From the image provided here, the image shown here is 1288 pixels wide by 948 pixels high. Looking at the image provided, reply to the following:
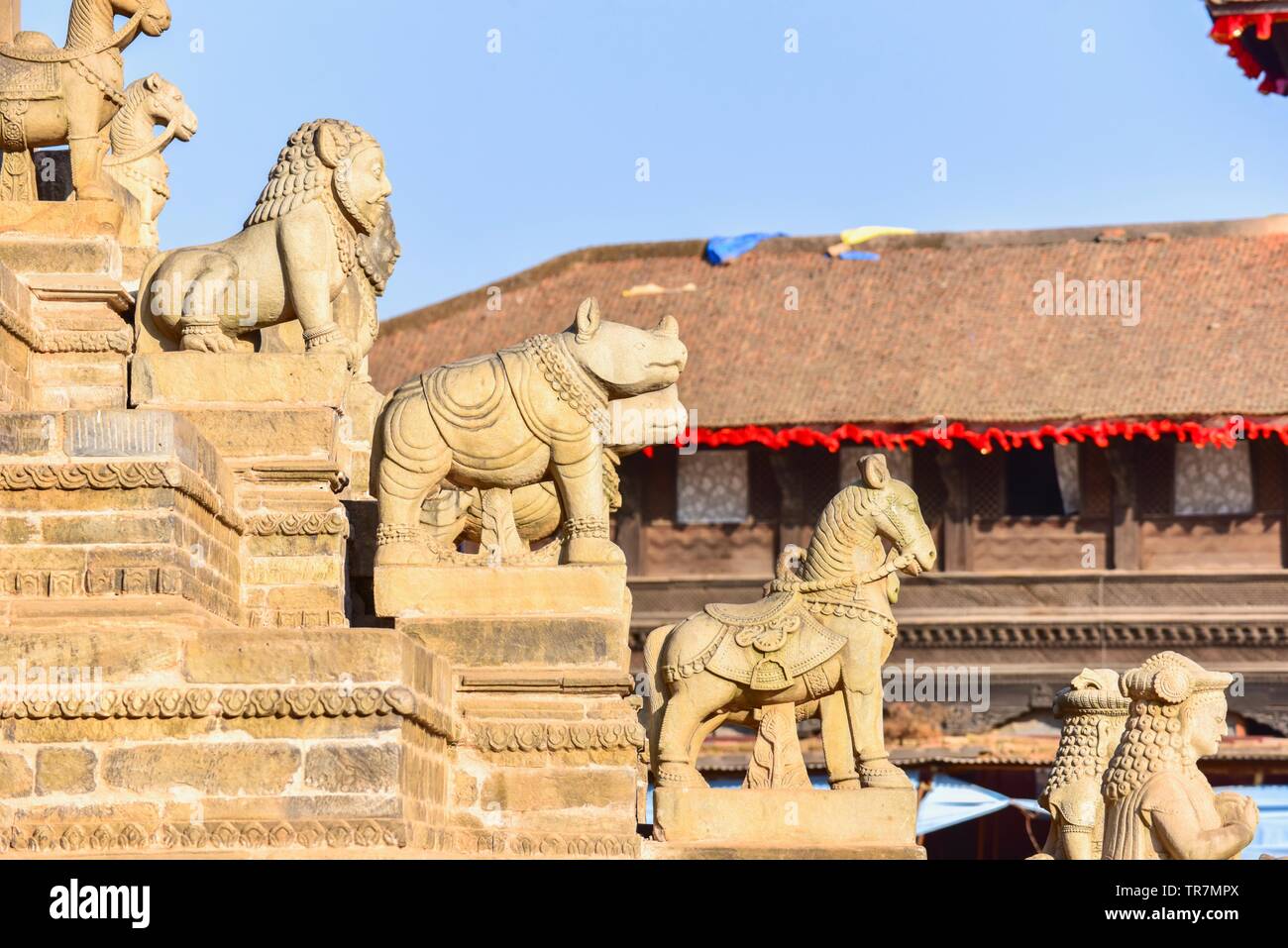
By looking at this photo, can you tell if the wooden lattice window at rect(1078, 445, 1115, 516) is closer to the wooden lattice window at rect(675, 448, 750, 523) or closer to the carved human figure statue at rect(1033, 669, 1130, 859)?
the wooden lattice window at rect(675, 448, 750, 523)

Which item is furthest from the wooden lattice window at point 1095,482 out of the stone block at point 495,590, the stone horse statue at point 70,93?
the stone block at point 495,590

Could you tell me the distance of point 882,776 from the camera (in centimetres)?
1320

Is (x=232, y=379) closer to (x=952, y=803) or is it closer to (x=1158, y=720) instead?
(x=1158, y=720)

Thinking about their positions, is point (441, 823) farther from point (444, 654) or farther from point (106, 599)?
point (106, 599)

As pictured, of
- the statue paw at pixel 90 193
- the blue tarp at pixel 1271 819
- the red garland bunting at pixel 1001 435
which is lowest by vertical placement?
the blue tarp at pixel 1271 819

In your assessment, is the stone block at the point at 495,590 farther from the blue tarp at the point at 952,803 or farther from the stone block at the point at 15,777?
the blue tarp at the point at 952,803

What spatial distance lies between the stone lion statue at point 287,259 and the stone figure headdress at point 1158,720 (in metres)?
4.39

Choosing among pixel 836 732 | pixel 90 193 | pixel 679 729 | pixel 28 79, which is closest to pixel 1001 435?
pixel 90 193

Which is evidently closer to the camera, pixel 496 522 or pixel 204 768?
pixel 204 768

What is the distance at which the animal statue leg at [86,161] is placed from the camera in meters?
15.2

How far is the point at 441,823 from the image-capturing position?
1195cm

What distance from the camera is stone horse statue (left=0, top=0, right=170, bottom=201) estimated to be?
15188mm

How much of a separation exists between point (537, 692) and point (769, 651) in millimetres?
1344
